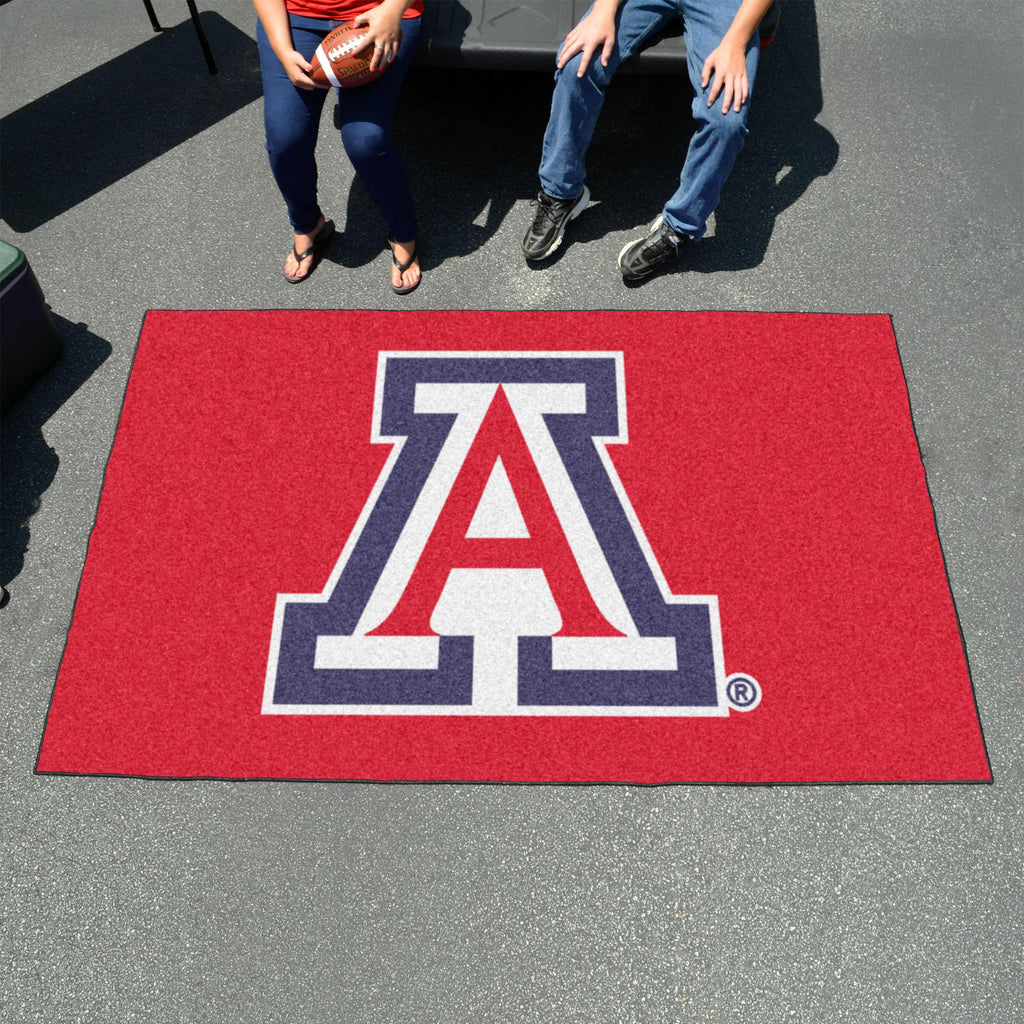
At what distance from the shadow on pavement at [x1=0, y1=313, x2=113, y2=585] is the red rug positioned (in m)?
0.16

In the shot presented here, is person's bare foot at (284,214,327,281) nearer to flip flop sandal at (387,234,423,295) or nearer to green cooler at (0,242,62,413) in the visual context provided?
flip flop sandal at (387,234,423,295)

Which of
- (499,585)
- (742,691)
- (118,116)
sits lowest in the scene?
(742,691)

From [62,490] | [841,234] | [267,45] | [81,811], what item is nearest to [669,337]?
[841,234]

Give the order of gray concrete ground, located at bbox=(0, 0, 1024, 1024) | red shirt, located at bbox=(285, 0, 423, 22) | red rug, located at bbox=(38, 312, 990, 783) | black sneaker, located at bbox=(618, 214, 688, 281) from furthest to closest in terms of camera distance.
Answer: black sneaker, located at bbox=(618, 214, 688, 281)
red shirt, located at bbox=(285, 0, 423, 22)
red rug, located at bbox=(38, 312, 990, 783)
gray concrete ground, located at bbox=(0, 0, 1024, 1024)

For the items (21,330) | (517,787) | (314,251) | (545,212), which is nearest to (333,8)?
(314,251)

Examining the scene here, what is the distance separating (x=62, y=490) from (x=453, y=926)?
54.4 inches

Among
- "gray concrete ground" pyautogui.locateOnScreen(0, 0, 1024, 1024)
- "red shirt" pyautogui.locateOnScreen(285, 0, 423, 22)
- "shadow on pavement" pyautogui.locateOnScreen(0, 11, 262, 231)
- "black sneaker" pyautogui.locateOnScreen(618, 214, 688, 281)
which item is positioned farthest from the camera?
"shadow on pavement" pyautogui.locateOnScreen(0, 11, 262, 231)

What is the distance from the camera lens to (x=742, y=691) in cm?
202

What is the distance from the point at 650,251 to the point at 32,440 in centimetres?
165

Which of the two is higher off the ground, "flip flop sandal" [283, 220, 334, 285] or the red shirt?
the red shirt

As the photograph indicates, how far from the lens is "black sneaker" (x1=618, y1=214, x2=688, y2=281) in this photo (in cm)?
244

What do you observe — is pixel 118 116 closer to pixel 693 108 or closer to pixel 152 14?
pixel 152 14

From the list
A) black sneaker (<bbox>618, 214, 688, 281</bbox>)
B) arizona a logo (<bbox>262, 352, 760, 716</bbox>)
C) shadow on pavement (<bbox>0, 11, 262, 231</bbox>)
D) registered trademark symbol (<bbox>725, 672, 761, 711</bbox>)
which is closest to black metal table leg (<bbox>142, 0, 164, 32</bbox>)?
shadow on pavement (<bbox>0, 11, 262, 231</bbox>)

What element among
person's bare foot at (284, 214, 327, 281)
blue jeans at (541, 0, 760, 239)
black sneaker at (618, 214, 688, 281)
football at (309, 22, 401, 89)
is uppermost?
football at (309, 22, 401, 89)
